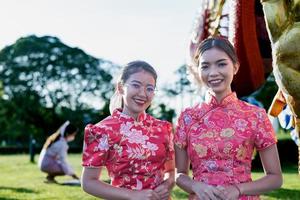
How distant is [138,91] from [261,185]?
0.60m

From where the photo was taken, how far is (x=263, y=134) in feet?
6.56

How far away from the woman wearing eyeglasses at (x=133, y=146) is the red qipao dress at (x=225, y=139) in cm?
15

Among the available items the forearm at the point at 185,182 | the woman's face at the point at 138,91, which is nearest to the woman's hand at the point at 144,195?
the forearm at the point at 185,182

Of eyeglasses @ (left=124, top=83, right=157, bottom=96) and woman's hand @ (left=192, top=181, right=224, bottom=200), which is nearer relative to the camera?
woman's hand @ (left=192, top=181, right=224, bottom=200)

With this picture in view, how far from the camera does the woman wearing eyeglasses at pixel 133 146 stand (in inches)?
83.4

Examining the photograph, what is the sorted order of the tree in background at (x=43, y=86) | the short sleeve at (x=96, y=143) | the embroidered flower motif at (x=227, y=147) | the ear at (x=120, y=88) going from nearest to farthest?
the embroidered flower motif at (x=227, y=147) → the short sleeve at (x=96, y=143) → the ear at (x=120, y=88) → the tree in background at (x=43, y=86)

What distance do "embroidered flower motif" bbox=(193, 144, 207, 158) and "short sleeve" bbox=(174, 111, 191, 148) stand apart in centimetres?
7

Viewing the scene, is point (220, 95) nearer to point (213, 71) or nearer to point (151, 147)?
point (213, 71)

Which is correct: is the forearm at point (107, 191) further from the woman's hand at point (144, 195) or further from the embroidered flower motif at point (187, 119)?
the embroidered flower motif at point (187, 119)

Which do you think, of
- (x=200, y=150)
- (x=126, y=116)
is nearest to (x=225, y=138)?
(x=200, y=150)

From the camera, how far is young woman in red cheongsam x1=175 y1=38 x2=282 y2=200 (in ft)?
6.54

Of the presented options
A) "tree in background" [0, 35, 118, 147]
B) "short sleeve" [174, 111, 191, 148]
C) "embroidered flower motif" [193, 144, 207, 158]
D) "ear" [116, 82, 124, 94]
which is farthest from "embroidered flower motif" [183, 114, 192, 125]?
"tree in background" [0, 35, 118, 147]

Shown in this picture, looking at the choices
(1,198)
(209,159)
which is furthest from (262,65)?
(1,198)

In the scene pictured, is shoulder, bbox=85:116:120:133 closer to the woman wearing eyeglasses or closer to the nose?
the woman wearing eyeglasses
